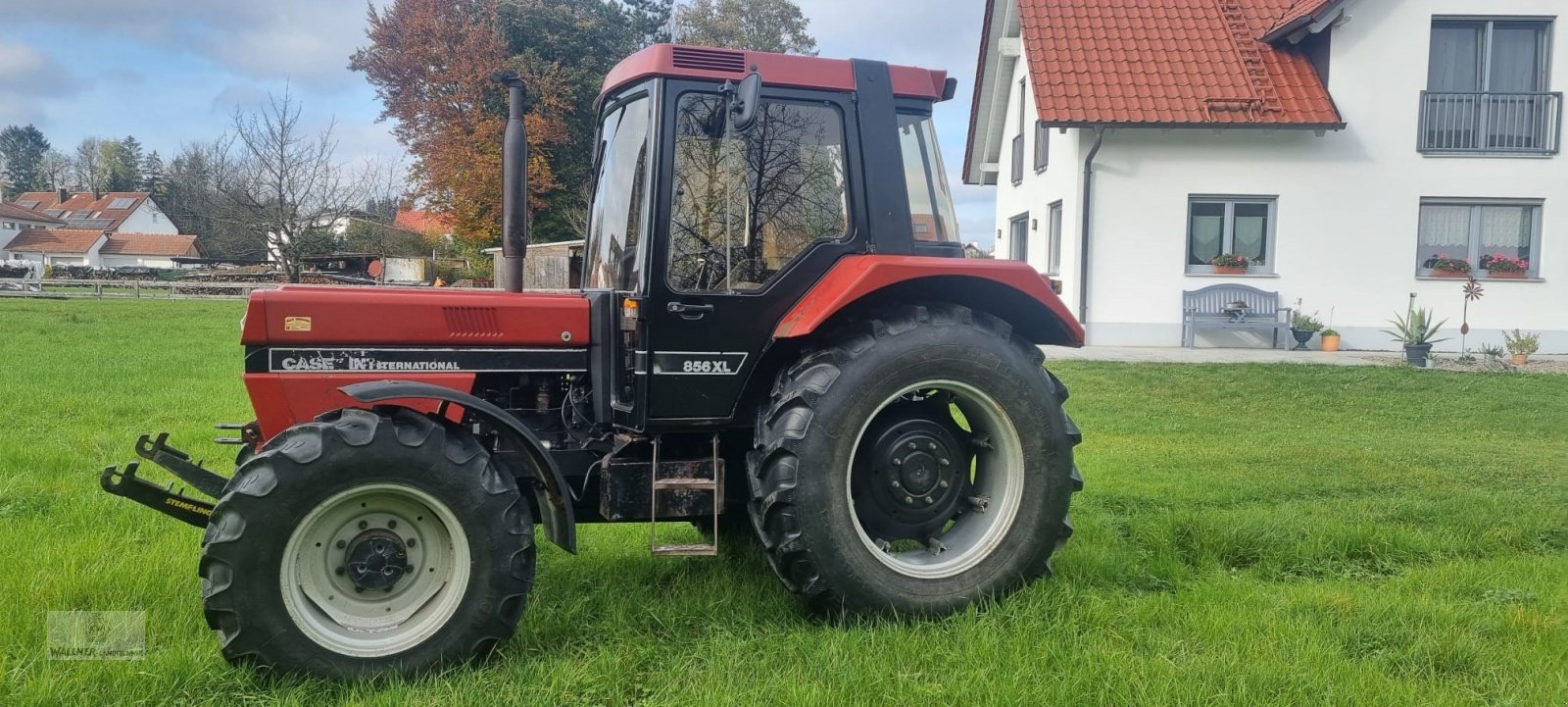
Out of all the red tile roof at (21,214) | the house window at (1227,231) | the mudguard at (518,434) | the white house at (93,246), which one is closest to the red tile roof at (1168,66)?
the house window at (1227,231)

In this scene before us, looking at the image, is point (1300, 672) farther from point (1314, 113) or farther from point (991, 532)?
point (1314, 113)

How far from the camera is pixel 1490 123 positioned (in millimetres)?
14602

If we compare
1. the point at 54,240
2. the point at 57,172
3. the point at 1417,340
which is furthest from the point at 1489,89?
the point at 57,172

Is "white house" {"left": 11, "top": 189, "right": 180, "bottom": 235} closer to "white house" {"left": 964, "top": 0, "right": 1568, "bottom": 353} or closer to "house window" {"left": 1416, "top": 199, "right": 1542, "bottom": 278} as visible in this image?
"white house" {"left": 964, "top": 0, "right": 1568, "bottom": 353}

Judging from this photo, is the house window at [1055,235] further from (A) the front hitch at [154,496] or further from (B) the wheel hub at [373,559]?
(A) the front hitch at [154,496]

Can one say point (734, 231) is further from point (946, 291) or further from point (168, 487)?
point (168, 487)

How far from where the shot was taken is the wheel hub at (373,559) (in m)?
3.04

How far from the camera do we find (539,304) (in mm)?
3564

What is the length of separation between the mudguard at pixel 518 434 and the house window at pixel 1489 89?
1558cm

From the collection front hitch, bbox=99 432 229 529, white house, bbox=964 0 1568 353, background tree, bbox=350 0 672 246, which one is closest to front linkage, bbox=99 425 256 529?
front hitch, bbox=99 432 229 529

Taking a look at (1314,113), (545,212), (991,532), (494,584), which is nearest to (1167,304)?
(1314,113)

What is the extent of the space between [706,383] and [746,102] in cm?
100

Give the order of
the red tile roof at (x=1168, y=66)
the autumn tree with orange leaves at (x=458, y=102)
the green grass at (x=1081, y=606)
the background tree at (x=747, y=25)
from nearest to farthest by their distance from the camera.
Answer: the green grass at (x=1081, y=606) < the red tile roof at (x=1168, y=66) < the autumn tree with orange leaves at (x=458, y=102) < the background tree at (x=747, y=25)

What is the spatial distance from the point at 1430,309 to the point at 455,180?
23969 mm
